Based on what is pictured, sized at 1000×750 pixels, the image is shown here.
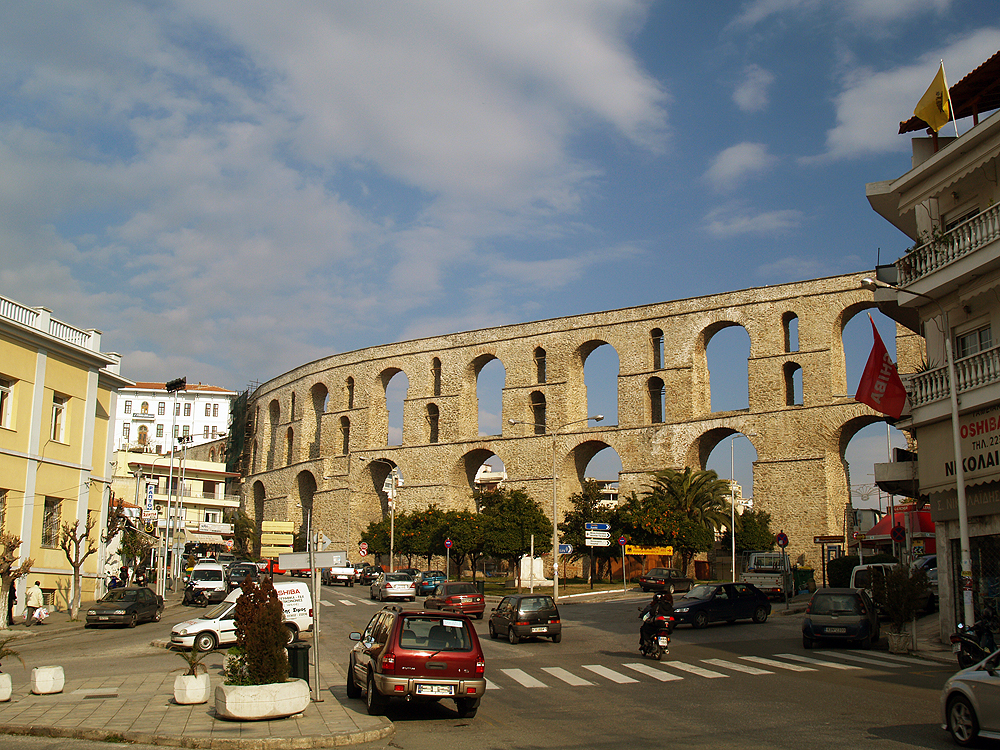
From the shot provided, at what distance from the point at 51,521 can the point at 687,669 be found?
23.3 m

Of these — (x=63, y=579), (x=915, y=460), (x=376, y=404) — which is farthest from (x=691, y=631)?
(x=376, y=404)

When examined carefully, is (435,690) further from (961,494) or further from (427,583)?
(427,583)

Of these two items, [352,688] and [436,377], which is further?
[436,377]

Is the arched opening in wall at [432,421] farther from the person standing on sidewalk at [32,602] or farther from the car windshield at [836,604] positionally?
the car windshield at [836,604]

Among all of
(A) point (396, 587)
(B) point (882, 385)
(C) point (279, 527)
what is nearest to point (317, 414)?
(C) point (279, 527)

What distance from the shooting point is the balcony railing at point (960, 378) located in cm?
1788

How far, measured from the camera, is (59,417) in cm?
3055

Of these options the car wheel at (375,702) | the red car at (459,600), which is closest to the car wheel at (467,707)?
the car wheel at (375,702)

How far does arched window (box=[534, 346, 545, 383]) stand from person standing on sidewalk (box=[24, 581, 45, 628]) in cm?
3767

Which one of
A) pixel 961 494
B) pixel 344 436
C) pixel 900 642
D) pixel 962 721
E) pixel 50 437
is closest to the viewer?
pixel 962 721

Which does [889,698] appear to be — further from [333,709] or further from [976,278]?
[976,278]

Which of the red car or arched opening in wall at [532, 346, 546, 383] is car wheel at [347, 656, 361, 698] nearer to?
the red car

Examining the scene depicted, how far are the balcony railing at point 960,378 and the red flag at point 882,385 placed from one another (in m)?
0.34

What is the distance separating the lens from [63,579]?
3120 cm
